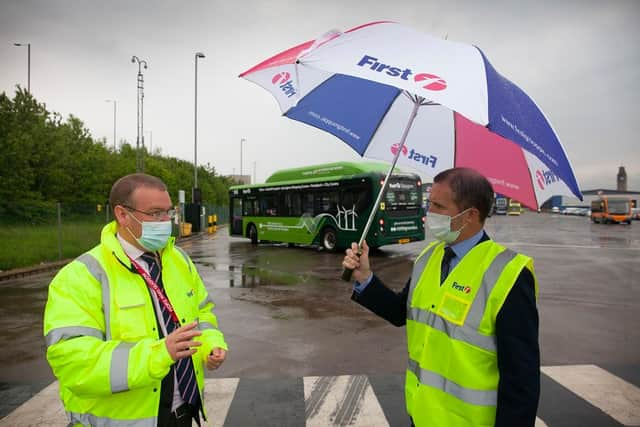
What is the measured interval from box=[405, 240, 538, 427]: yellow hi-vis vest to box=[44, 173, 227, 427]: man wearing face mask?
1.03 m

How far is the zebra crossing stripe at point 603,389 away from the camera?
3600mm

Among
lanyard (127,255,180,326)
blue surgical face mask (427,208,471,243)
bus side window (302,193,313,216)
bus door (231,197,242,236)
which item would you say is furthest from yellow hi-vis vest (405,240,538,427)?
bus door (231,197,242,236)

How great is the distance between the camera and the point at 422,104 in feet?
10.3

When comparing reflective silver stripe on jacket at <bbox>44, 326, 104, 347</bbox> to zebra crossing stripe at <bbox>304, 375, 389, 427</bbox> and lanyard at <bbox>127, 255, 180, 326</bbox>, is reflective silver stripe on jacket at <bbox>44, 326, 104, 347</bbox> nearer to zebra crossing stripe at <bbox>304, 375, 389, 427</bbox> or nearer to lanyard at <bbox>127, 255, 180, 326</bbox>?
lanyard at <bbox>127, 255, 180, 326</bbox>

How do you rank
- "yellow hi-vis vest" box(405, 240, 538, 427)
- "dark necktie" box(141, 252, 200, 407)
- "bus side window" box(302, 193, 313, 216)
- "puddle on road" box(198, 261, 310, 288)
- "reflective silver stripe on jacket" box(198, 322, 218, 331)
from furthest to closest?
"bus side window" box(302, 193, 313, 216) → "puddle on road" box(198, 261, 310, 288) → "reflective silver stripe on jacket" box(198, 322, 218, 331) → "dark necktie" box(141, 252, 200, 407) → "yellow hi-vis vest" box(405, 240, 538, 427)

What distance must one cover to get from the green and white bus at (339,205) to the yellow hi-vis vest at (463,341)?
12195 millimetres

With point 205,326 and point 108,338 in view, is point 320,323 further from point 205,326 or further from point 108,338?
point 108,338

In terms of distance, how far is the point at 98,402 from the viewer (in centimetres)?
184

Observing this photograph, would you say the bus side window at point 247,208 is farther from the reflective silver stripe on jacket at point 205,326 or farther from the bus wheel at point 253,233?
the reflective silver stripe on jacket at point 205,326

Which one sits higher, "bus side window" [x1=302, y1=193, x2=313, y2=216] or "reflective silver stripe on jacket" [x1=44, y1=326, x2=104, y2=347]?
"bus side window" [x1=302, y1=193, x2=313, y2=216]

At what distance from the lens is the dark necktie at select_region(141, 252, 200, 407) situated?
2096 mm

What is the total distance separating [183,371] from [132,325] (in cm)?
42

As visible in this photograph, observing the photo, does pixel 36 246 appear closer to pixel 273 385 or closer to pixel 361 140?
pixel 273 385

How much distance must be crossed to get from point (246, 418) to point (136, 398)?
1.89 m
